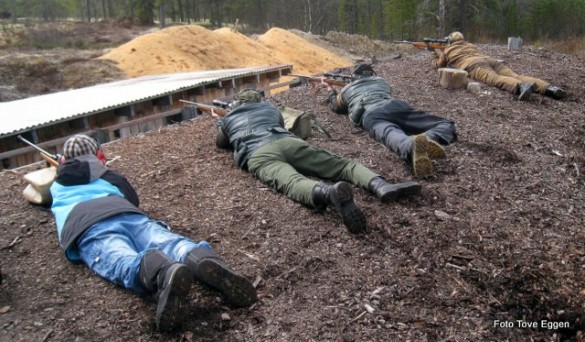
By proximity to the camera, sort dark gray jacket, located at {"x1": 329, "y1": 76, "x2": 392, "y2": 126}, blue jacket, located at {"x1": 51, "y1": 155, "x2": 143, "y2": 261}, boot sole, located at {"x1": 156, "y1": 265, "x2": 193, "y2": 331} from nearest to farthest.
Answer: boot sole, located at {"x1": 156, "y1": 265, "x2": 193, "y2": 331} → blue jacket, located at {"x1": 51, "y1": 155, "x2": 143, "y2": 261} → dark gray jacket, located at {"x1": 329, "y1": 76, "x2": 392, "y2": 126}

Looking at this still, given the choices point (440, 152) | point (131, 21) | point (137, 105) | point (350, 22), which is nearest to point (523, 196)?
point (440, 152)

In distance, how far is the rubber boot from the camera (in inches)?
188

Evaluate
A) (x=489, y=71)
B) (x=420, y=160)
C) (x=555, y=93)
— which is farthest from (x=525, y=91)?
(x=420, y=160)

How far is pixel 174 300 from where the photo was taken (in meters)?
2.58

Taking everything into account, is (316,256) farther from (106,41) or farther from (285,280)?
(106,41)

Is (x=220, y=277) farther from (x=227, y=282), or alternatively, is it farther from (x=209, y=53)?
(x=209, y=53)

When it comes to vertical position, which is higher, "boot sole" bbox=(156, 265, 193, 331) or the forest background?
the forest background

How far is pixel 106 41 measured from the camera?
34.4 metres

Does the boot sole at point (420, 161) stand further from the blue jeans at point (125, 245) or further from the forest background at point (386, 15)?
the forest background at point (386, 15)

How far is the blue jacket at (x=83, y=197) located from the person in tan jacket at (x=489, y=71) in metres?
7.10


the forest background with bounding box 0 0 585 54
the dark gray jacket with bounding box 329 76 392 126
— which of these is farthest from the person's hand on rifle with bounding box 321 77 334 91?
the forest background with bounding box 0 0 585 54

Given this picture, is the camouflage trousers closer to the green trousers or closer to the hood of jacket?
the green trousers

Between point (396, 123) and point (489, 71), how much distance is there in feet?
14.3

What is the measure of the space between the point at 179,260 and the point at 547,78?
965 cm
